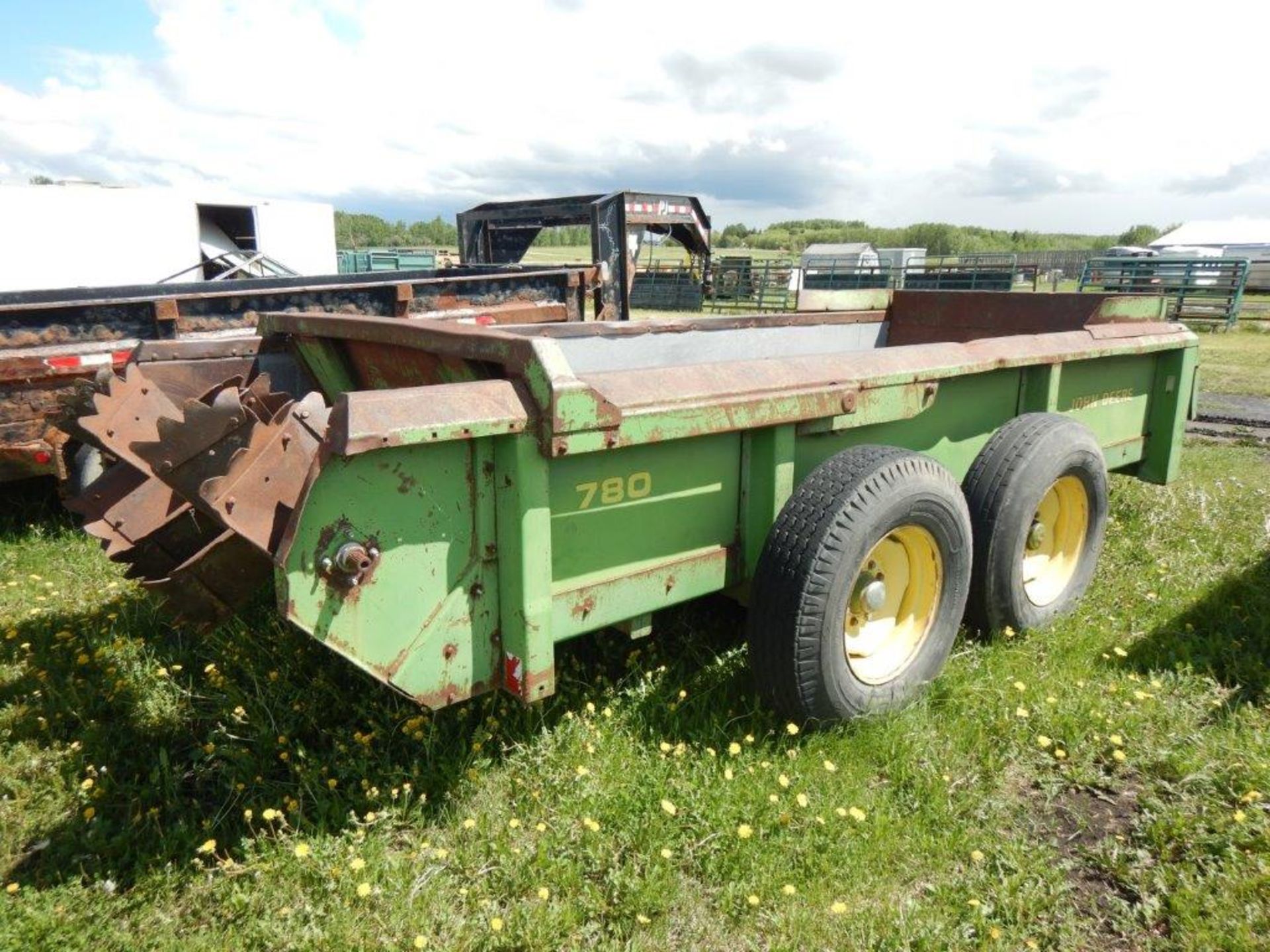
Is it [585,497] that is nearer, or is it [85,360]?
[585,497]

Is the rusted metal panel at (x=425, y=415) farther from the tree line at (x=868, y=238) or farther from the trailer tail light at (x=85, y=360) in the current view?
the tree line at (x=868, y=238)

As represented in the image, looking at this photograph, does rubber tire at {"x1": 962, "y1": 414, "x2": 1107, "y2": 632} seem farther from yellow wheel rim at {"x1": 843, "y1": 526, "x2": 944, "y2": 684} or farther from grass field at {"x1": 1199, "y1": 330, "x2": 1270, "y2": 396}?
grass field at {"x1": 1199, "y1": 330, "x2": 1270, "y2": 396}

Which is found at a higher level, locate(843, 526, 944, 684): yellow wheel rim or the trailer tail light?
the trailer tail light

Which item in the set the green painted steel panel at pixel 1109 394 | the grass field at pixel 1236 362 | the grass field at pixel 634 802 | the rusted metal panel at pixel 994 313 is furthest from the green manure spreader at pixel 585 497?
the grass field at pixel 1236 362

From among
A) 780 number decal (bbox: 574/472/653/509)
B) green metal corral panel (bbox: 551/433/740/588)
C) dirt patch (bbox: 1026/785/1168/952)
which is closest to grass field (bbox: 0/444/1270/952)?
dirt patch (bbox: 1026/785/1168/952)

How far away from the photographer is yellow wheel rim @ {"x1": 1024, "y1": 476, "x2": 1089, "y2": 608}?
3770 mm

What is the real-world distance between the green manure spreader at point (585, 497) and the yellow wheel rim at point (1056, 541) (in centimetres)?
1

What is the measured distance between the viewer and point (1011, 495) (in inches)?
129

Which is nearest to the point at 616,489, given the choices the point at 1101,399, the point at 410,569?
the point at 410,569

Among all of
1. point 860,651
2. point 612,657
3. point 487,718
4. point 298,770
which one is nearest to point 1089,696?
point 860,651

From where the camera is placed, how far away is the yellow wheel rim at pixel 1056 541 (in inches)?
148

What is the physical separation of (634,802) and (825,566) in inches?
33.1

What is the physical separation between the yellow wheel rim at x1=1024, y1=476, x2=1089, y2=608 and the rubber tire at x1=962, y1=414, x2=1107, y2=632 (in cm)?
16

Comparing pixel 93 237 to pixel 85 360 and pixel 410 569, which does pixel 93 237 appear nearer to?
pixel 85 360
